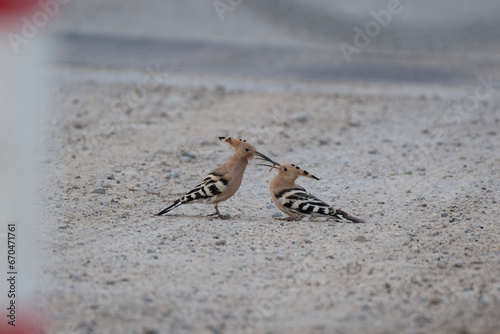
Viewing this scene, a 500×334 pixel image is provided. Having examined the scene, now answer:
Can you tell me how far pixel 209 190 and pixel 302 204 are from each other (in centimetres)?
90

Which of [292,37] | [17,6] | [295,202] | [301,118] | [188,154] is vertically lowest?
[17,6]

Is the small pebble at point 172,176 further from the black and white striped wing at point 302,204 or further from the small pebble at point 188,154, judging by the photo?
the black and white striped wing at point 302,204

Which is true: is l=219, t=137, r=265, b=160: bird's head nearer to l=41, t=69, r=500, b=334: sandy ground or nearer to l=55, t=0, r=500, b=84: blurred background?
l=41, t=69, r=500, b=334: sandy ground

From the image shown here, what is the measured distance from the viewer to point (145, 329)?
388cm

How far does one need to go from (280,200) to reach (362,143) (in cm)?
326

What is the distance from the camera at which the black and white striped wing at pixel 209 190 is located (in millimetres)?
6312

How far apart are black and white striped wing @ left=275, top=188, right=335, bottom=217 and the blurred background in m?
7.68

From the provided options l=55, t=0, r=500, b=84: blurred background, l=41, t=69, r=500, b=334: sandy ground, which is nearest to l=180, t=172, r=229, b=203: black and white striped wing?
l=41, t=69, r=500, b=334: sandy ground

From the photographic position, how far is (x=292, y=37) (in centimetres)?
1825

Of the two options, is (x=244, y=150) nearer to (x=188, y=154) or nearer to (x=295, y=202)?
(x=295, y=202)

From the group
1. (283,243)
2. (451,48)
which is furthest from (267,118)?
(451,48)

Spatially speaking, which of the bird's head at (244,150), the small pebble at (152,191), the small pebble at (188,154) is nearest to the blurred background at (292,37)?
the small pebble at (188,154)

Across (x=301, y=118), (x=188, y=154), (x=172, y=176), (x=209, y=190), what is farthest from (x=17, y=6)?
(x=301, y=118)

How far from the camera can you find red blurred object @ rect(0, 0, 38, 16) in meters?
2.19
